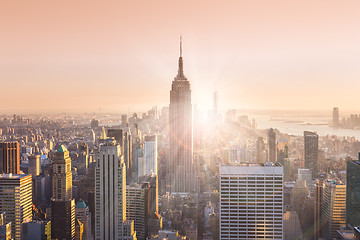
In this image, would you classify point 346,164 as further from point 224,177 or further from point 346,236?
point 346,236

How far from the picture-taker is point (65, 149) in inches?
505

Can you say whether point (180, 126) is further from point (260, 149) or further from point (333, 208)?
point (333, 208)

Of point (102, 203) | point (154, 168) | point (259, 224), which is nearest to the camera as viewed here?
point (259, 224)

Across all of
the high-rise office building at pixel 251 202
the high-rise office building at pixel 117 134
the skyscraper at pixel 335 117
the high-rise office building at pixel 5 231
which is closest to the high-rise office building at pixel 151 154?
the high-rise office building at pixel 117 134

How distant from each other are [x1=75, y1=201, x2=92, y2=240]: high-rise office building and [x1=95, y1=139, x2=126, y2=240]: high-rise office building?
307 millimetres

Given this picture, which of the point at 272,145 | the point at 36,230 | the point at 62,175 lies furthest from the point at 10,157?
the point at 272,145

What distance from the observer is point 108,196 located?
9961 mm

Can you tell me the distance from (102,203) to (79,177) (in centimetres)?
275

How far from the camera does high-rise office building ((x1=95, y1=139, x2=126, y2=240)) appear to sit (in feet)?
32.5

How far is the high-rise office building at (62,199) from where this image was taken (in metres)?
9.83

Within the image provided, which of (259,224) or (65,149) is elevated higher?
(65,149)

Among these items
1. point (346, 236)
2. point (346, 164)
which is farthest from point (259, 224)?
point (346, 236)

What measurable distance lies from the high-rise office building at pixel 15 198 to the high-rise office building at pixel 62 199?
2.19 ft

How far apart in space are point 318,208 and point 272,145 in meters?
2.24
